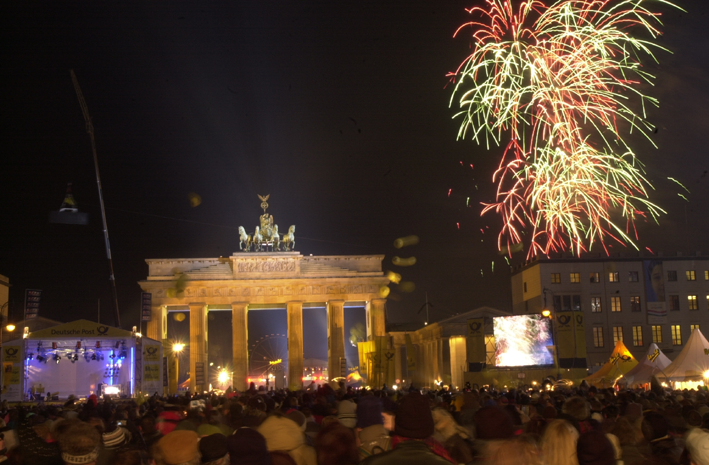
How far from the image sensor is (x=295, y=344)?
2837 inches

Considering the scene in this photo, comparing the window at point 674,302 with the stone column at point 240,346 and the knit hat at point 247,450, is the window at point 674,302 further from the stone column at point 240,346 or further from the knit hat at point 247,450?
the knit hat at point 247,450

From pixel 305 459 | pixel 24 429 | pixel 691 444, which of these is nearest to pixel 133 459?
pixel 305 459

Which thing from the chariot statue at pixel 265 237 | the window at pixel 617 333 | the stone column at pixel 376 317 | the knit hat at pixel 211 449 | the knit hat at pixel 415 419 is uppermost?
the chariot statue at pixel 265 237

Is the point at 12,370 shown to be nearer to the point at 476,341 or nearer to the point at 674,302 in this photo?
the point at 476,341

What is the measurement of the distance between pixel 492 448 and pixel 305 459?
1920 millimetres

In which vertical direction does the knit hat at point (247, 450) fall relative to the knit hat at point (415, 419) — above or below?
below

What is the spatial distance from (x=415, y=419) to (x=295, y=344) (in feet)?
218

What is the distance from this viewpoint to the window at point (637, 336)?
231 ft

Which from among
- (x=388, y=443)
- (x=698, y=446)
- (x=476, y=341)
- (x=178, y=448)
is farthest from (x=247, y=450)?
(x=476, y=341)

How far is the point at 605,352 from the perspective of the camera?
231 ft

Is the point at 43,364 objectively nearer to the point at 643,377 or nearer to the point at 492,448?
the point at 643,377

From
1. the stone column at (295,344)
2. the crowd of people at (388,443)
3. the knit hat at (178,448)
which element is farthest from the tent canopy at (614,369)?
the stone column at (295,344)

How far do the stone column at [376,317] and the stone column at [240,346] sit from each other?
12.1 metres

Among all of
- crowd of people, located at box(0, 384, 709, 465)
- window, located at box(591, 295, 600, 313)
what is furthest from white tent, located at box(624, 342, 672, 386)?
window, located at box(591, 295, 600, 313)
